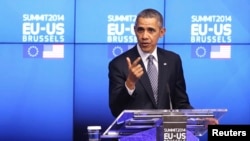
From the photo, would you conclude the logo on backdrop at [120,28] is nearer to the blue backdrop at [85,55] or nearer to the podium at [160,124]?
the blue backdrop at [85,55]

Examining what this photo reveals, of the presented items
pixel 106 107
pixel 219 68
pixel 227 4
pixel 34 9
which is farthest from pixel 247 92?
pixel 34 9

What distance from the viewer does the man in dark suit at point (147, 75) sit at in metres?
3.60

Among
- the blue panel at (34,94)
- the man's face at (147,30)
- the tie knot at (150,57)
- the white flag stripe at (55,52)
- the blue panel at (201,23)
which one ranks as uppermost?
the blue panel at (201,23)

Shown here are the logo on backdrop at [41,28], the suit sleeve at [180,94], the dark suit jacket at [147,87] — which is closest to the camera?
the dark suit jacket at [147,87]

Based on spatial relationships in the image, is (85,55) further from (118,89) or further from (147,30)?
(118,89)

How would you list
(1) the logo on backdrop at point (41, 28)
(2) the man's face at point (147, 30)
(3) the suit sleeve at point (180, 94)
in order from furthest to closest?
(1) the logo on backdrop at point (41, 28), (3) the suit sleeve at point (180, 94), (2) the man's face at point (147, 30)

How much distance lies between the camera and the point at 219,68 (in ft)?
16.6

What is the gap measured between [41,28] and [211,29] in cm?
172

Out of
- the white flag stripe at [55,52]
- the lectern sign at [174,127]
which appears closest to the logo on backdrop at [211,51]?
the white flag stripe at [55,52]

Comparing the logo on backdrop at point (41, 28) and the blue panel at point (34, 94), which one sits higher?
the logo on backdrop at point (41, 28)

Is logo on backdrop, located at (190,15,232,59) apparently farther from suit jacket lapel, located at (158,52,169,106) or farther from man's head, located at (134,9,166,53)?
man's head, located at (134,9,166,53)

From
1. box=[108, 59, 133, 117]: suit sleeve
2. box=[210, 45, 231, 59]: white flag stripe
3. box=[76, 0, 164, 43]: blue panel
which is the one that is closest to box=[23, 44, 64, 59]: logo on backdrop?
box=[76, 0, 164, 43]: blue panel

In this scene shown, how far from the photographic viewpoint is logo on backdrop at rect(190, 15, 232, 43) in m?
5.04

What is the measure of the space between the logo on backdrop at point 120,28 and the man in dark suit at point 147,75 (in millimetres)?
999
